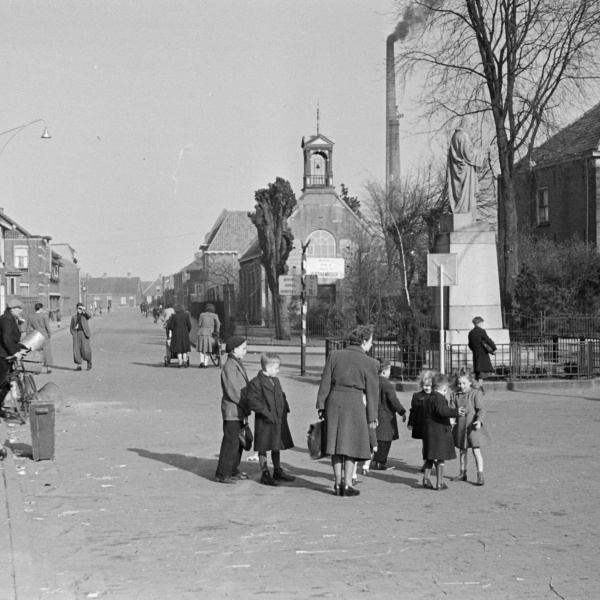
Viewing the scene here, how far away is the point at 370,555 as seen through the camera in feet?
22.6

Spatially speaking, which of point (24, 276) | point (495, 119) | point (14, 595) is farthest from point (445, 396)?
point (24, 276)

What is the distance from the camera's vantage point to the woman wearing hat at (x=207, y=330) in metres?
26.6

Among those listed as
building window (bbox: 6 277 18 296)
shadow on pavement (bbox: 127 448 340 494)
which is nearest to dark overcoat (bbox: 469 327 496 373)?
shadow on pavement (bbox: 127 448 340 494)

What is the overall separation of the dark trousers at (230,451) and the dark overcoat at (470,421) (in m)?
2.23

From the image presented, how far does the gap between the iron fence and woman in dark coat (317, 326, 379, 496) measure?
34.2 ft

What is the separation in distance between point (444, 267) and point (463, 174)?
3.37m

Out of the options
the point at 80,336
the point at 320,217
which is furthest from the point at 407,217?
the point at 80,336

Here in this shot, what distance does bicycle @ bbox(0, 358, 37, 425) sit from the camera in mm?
14105

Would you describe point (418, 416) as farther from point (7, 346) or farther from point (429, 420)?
point (7, 346)

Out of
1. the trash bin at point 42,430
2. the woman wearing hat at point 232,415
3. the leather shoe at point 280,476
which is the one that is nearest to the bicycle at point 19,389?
the trash bin at point 42,430

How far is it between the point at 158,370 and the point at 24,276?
7656cm

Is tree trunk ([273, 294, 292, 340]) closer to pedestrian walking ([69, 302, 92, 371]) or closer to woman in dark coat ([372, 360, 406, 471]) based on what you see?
pedestrian walking ([69, 302, 92, 371])

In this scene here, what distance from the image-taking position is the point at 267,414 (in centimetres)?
963

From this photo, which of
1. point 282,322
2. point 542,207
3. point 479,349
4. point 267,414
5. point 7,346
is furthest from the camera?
point 542,207
